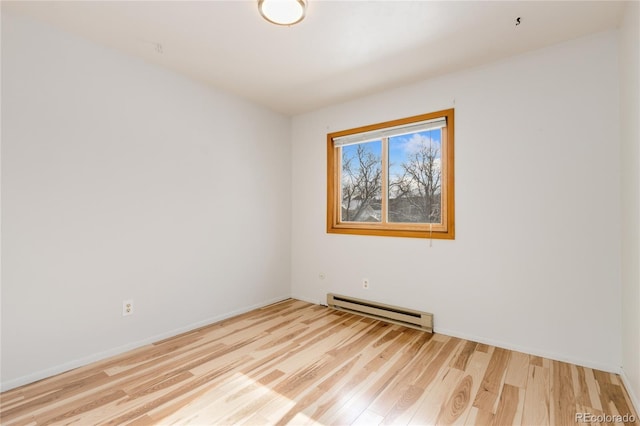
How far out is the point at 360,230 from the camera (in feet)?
11.4

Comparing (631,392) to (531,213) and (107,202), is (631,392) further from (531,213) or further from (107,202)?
(107,202)

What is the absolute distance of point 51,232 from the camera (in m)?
2.13

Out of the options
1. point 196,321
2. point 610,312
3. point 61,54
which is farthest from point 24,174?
point 610,312

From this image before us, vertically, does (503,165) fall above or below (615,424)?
above

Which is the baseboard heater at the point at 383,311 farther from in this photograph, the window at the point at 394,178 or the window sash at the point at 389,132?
the window sash at the point at 389,132

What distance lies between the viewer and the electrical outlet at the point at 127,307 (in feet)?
8.20

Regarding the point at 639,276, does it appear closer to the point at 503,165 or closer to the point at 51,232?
the point at 503,165

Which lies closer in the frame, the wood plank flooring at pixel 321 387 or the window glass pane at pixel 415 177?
the wood plank flooring at pixel 321 387

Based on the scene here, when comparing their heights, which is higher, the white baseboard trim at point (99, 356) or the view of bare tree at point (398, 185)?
the view of bare tree at point (398, 185)

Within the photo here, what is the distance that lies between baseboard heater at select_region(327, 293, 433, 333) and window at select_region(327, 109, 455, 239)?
2.51ft

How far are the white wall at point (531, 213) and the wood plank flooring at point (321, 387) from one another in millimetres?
273

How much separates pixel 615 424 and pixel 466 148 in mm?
2088

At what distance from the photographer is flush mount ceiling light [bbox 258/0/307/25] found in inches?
71.4

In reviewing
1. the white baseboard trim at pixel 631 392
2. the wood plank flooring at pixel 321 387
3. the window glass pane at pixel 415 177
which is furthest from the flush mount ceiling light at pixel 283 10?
the white baseboard trim at pixel 631 392
